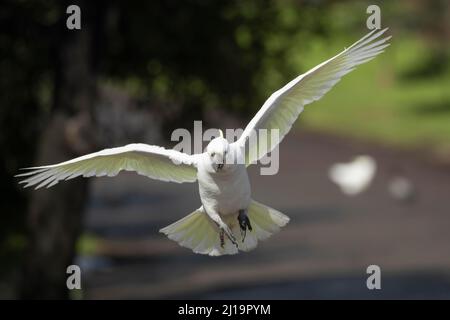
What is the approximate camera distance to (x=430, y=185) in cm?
3077

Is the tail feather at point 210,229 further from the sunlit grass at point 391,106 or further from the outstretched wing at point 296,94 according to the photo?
the sunlit grass at point 391,106

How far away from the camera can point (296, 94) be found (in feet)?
32.4

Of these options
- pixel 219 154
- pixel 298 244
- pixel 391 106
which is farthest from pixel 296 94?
pixel 391 106

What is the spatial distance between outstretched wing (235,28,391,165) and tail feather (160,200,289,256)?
1.27 ft

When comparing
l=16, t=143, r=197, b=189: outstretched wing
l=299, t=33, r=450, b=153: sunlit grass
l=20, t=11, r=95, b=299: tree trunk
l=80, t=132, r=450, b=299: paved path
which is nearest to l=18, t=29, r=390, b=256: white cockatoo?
l=16, t=143, r=197, b=189: outstretched wing

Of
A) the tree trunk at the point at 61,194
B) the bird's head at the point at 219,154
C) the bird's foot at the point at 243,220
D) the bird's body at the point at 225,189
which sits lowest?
the bird's foot at the point at 243,220

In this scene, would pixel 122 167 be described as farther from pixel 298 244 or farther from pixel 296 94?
pixel 298 244

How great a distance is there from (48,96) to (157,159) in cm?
1301

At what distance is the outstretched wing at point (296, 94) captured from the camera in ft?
30.5

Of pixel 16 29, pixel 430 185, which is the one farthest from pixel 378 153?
pixel 16 29

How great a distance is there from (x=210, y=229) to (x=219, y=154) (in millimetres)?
1365

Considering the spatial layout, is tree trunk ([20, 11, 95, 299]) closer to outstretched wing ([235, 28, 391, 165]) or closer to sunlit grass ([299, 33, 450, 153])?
outstretched wing ([235, 28, 391, 165])

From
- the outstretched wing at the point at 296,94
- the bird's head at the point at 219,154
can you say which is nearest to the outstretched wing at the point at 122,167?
the outstretched wing at the point at 296,94

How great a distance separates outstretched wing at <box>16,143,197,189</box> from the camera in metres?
9.32
